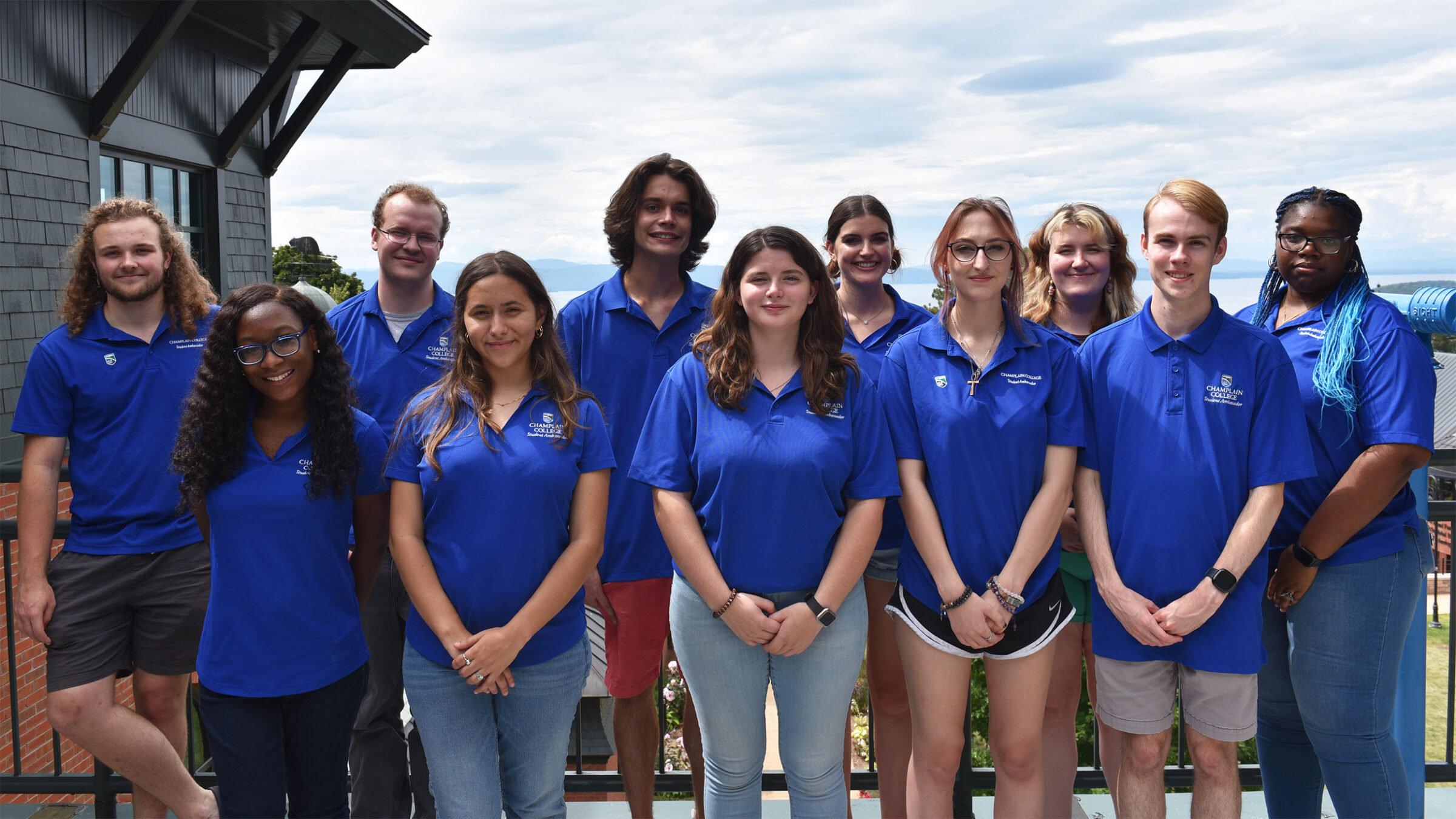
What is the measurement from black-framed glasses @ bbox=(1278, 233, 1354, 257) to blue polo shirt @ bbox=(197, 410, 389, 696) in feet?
9.05

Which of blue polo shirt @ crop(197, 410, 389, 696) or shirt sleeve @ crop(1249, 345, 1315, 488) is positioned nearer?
blue polo shirt @ crop(197, 410, 389, 696)

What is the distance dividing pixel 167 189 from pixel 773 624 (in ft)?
30.4

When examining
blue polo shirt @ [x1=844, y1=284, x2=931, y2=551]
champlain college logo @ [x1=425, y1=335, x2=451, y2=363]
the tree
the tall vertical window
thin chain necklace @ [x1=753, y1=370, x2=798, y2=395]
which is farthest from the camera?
the tree

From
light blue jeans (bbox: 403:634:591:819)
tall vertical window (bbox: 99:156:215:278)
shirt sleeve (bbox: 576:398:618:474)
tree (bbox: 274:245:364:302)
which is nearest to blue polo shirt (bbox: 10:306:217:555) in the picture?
light blue jeans (bbox: 403:634:591:819)

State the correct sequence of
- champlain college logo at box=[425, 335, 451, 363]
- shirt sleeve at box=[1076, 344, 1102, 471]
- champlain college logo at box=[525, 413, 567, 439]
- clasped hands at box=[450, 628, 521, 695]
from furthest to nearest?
champlain college logo at box=[425, 335, 451, 363], shirt sleeve at box=[1076, 344, 1102, 471], champlain college logo at box=[525, 413, 567, 439], clasped hands at box=[450, 628, 521, 695]

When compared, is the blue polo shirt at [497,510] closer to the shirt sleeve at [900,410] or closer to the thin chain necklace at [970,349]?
the shirt sleeve at [900,410]

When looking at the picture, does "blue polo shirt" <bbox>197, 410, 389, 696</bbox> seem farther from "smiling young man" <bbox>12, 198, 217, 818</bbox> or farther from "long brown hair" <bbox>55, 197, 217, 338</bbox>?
"long brown hair" <bbox>55, 197, 217, 338</bbox>

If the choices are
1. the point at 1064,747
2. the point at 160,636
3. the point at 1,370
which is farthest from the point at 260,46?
the point at 1064,747

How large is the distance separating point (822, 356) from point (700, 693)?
0.98 metres

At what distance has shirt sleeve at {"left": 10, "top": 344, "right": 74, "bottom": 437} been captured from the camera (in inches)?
113

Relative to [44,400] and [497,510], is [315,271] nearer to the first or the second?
[44,400]

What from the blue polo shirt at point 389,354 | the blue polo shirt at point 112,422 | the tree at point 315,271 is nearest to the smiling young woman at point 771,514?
the blue polo shirt at point 389,354

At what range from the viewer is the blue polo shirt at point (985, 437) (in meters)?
2.52

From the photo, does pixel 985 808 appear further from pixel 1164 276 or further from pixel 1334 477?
pixel 1164 276
